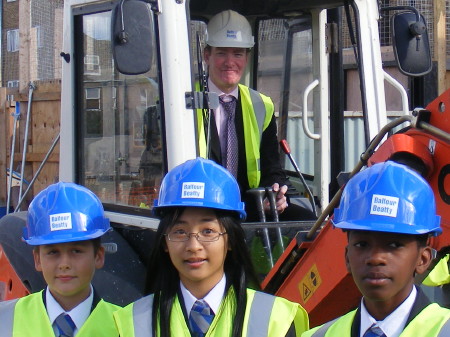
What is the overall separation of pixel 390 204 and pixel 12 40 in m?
21.8

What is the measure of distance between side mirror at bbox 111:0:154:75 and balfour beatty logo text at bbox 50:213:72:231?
0.79 meters

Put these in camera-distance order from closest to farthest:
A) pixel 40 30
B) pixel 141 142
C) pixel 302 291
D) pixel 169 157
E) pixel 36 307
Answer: pixel 36 307 < pixel 302 291 < pixel 169 157 < pixel 141 142 < pixel 40 30

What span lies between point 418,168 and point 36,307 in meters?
1.32

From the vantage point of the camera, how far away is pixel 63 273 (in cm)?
251

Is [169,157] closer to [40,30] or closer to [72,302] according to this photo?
[72,302]

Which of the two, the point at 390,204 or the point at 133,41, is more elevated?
the point at 133,41

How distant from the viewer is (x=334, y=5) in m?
4.21

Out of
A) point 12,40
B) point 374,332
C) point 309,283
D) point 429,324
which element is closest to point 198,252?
point 374,332

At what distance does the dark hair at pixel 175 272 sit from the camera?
7.65 ft

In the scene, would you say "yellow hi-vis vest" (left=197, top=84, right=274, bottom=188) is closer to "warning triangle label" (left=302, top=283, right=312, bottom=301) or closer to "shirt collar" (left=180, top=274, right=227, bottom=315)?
"warning triangle label" (left=302, top=283, right=312, bottom=301)

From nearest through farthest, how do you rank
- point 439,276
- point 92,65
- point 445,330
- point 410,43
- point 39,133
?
point 445,330, point 439,276, point 410,43, point 92,65, point 39,133

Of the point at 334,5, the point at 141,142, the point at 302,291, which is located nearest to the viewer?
the point at 302,291

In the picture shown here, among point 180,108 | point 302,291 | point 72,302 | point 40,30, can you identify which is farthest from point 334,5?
point 40,30

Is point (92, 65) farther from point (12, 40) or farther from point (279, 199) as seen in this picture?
point (12, 40)
